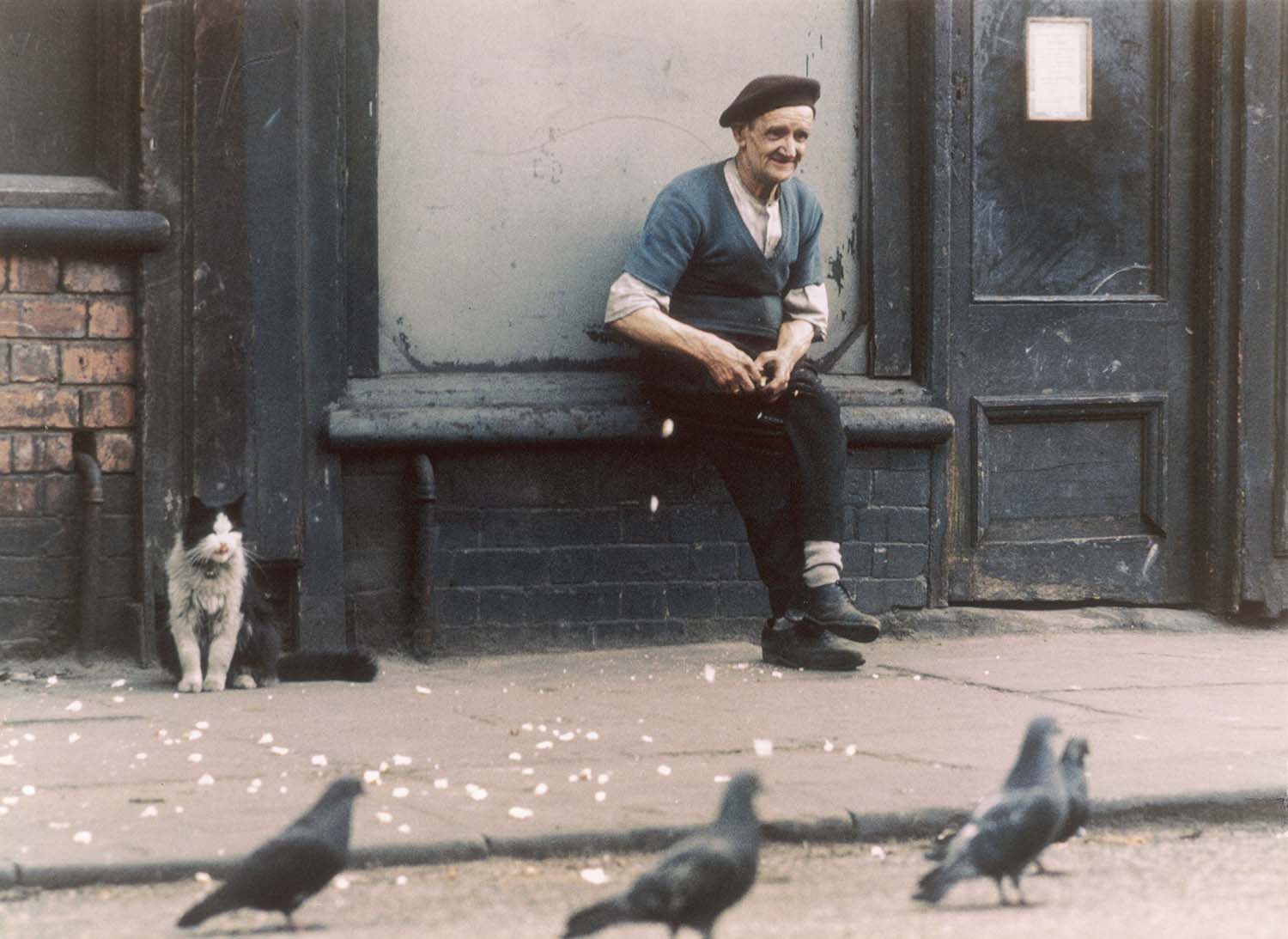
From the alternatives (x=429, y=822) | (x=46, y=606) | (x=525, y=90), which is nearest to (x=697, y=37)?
(x=525, y=90)

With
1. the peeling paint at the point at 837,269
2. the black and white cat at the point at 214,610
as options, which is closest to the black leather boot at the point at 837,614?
the peeling paint at the point at 837,269

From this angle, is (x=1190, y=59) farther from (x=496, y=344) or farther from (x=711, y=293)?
(x=496, y=344)

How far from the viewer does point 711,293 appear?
5.97 meters

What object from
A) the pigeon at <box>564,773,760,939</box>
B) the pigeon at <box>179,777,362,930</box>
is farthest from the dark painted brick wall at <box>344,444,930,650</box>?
the pigeon at <box>564,773,760,939</box>

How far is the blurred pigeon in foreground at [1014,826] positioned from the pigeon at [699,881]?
14.0 inches

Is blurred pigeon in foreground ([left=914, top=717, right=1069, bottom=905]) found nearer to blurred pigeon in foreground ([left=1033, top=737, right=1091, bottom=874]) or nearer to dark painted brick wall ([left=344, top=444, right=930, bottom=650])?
blurred pigeon in foreground ([left=1033, top=737, right=1091, bottom=874])

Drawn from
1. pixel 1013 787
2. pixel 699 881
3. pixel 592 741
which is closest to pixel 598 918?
pixel 699 881

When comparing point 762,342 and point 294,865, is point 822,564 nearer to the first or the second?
point 762,342

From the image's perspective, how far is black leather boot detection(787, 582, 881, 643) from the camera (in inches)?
223

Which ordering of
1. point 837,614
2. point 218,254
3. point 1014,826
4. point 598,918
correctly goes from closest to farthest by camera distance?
1. point 598,918
2. point 1014,826
3. point 837,614
4. point 218,254

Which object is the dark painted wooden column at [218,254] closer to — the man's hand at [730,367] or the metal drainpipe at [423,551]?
the metal drainpipe at [423,551]

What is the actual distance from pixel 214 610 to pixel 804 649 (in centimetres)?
176

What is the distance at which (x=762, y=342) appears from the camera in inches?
237

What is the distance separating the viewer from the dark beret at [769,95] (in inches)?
229
